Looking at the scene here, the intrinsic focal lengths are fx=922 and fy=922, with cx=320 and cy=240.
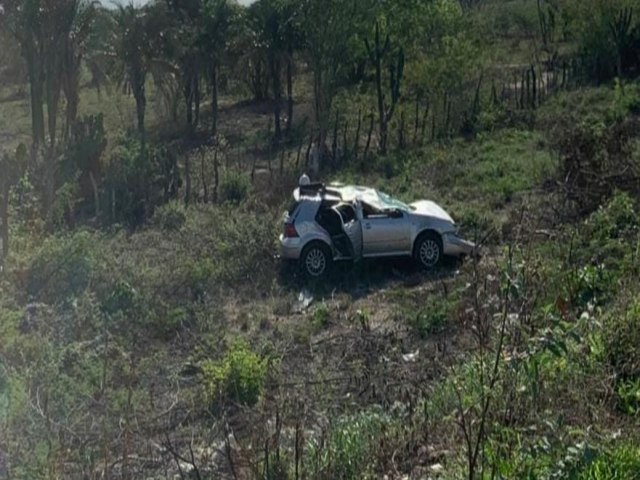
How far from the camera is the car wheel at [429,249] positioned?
1616 centimetres

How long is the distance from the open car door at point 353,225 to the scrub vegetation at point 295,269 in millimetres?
449

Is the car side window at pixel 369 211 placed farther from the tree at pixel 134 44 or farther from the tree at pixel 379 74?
the tree at pixel 134 44

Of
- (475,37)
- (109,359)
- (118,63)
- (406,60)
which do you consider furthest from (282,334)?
(475,37)

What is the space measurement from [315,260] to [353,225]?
904mm

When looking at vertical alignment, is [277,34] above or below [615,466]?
above

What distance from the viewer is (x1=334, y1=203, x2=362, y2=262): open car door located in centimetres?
1611

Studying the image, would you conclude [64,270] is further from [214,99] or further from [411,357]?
[214,99]

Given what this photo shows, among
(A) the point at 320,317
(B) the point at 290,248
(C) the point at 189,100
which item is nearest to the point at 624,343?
(A) the point at 320,317

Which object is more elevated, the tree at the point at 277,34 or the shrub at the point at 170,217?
the tree at the point at 277,34

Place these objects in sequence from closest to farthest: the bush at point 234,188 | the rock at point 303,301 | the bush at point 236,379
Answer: the bush at point 236,379 < the rock at point 303,301 < the bush at point 234,188

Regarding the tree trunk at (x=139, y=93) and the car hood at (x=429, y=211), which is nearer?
the car hood at (x=429, y=211)

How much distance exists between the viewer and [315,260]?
634 inches

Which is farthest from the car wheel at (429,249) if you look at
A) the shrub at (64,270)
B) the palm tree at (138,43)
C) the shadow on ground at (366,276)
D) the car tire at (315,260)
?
the palm tree at (138,43)

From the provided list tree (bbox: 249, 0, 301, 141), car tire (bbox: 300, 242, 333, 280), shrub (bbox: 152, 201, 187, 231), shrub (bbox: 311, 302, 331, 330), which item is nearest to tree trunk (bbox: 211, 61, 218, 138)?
tree (bbox: 249, 0, 301, 141)
